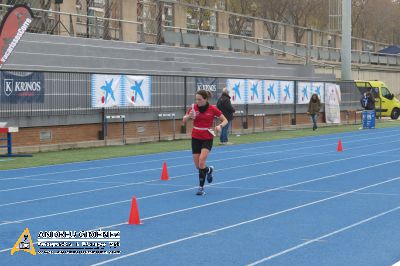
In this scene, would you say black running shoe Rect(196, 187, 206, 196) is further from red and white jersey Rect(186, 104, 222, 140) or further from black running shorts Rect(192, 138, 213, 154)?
red and white jersey Rect(186, 104, 222, 140)

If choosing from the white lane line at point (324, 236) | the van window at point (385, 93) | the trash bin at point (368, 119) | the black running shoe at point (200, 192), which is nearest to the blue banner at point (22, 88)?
the black running shoe at point (200, 192)

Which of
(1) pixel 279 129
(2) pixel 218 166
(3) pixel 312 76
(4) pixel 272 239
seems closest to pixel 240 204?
(4) pixel 272 239

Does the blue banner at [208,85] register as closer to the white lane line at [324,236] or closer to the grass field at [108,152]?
the grass field at [108,152]

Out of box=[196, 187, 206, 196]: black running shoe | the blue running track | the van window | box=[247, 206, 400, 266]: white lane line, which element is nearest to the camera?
box=[247, 206, 400, 266]: white lane line

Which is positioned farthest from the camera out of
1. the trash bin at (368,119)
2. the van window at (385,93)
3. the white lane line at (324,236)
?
the van window at (385,93)

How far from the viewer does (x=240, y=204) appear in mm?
13680

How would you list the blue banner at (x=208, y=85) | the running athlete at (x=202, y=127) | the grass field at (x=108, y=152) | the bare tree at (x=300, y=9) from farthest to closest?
1. the bare tree at (x=300, y=9)
2. the blue banner at (x=208, y=85)
3. the grass field at (x=108, y=152)
4. the running athlete at (x=202, y=127)

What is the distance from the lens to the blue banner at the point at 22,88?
24438 millimetres

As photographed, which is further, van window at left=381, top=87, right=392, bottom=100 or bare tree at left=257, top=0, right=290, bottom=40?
bare tree at left=257, top=0, right=290, bottom=40

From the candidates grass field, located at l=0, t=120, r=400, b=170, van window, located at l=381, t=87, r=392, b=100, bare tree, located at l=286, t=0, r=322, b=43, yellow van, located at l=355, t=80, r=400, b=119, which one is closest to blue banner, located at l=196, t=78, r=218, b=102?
grass field, located at l=0, t=120, r=400, b=170

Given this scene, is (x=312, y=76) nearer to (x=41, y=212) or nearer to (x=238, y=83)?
(x=238, y=83)

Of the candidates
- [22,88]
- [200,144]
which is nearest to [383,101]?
[22,88]

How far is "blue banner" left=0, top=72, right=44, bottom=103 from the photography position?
2444 cm

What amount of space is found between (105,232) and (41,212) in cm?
242
